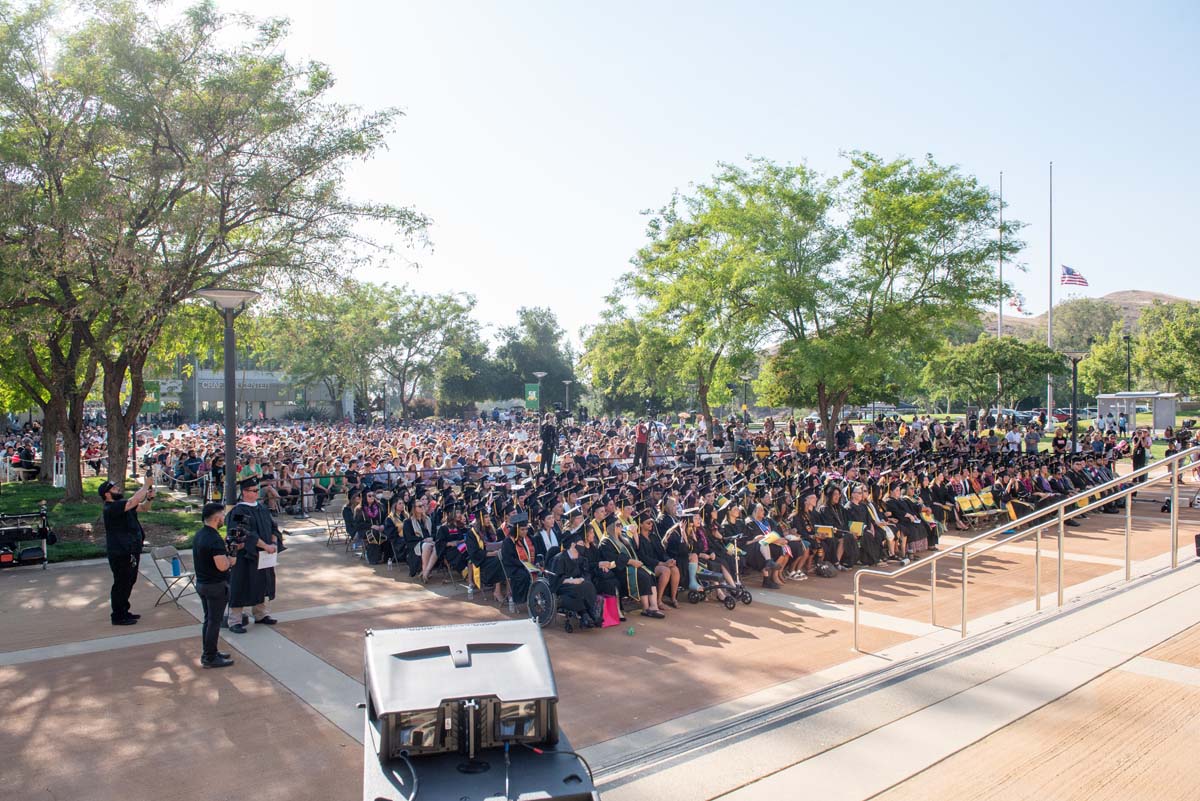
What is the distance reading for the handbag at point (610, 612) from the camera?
10750mm

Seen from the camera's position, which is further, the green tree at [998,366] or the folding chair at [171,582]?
the green tree at [998,366]

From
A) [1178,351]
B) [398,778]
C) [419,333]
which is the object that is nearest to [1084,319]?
[1178,351]

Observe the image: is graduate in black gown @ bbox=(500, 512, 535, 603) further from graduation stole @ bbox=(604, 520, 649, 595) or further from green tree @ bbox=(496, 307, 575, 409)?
green tree @ bbox=(496, 307, 575, 409)

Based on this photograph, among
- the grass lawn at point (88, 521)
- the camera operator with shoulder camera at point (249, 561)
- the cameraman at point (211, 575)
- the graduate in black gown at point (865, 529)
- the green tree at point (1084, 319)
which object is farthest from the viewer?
the green tree at point (1084, 319)

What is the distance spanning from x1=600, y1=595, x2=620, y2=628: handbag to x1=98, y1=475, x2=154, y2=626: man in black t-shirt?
19.7 ft

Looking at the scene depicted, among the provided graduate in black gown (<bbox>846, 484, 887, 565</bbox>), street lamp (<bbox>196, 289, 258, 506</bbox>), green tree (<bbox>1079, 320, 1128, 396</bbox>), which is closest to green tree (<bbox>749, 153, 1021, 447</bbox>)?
graduate in black gown (<bbox>846, 484, 887, 565</bbox>)

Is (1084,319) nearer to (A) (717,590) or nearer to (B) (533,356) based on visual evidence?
(B) (533,356)

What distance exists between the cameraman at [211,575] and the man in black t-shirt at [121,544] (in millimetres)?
1996

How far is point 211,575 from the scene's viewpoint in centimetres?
859

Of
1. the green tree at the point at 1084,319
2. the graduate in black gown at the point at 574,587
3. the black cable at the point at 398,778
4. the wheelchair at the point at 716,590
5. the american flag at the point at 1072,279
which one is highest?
the green tree at the point at 1084,319

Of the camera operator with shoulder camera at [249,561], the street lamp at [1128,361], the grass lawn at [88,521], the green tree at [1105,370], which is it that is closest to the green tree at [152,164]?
the grass lawn at [88,521]

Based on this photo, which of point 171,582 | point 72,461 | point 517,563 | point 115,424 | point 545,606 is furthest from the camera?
point 72,461

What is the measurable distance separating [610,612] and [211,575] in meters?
4.92

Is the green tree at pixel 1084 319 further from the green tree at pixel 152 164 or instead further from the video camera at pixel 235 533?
the video camera at pixel 235 533
